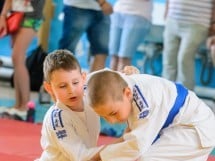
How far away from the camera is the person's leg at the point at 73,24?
5.17m

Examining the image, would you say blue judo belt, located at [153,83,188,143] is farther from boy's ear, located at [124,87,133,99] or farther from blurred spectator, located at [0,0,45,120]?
blurred spectator, located at [0,0,45,120]

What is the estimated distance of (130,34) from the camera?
5402mm

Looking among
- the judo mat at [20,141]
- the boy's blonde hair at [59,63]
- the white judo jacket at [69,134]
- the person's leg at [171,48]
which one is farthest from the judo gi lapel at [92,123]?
the person's leg at [171,48]

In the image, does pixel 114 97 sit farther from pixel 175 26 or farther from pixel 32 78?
pixel 32 78

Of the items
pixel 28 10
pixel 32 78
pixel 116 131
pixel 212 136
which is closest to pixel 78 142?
pixel 212 136

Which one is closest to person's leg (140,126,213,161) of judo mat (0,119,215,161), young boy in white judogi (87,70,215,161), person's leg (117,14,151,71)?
young boy in white judogi (87,70,215,161)

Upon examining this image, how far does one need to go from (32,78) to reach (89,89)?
348 centimetres

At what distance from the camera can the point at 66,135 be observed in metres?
2.83

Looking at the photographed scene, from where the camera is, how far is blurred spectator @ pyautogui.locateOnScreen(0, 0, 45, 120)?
4965 mm

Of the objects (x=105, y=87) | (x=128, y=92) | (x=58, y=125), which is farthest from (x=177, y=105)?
(x=58, y=125)

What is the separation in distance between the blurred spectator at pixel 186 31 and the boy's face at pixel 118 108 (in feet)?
8.68

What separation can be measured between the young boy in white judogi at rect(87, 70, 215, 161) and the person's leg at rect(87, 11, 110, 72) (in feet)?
7.97

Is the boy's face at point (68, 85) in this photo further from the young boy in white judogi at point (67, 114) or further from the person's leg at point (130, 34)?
the person's leg at point (130, 34)

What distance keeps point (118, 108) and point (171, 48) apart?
2.84 meters
